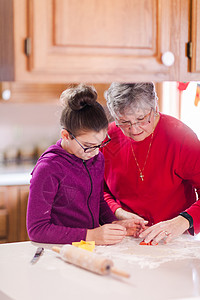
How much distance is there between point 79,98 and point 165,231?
21.8 inches

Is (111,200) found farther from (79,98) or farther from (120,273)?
(120,273)

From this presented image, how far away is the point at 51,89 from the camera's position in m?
3.49

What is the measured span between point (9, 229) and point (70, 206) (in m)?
1.74

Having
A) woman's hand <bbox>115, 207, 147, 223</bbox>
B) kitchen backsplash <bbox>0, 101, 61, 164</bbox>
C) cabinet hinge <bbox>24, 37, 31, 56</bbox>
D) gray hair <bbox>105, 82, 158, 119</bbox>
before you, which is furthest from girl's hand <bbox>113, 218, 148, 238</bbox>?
kitchen backsplash <bbox>0, 101, 61, 164</bbox>

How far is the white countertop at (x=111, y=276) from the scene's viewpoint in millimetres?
1131

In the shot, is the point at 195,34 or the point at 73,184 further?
the point at 73,184

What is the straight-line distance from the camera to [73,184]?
162 centimetres

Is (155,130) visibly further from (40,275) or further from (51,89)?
(51,89)

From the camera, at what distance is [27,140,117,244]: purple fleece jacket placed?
1493mm

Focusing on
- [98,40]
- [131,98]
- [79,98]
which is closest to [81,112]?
[79,98]

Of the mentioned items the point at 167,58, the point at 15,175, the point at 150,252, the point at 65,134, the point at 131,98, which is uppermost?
the point at 167,58

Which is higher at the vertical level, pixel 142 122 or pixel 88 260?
pixel 142 122

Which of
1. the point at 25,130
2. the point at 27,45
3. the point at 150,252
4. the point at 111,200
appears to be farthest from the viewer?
the point at 25,130

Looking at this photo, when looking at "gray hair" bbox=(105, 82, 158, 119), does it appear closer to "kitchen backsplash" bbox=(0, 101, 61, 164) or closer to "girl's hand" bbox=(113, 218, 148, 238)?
"girl's hand" bbox=(113, 218, 148, 238)
